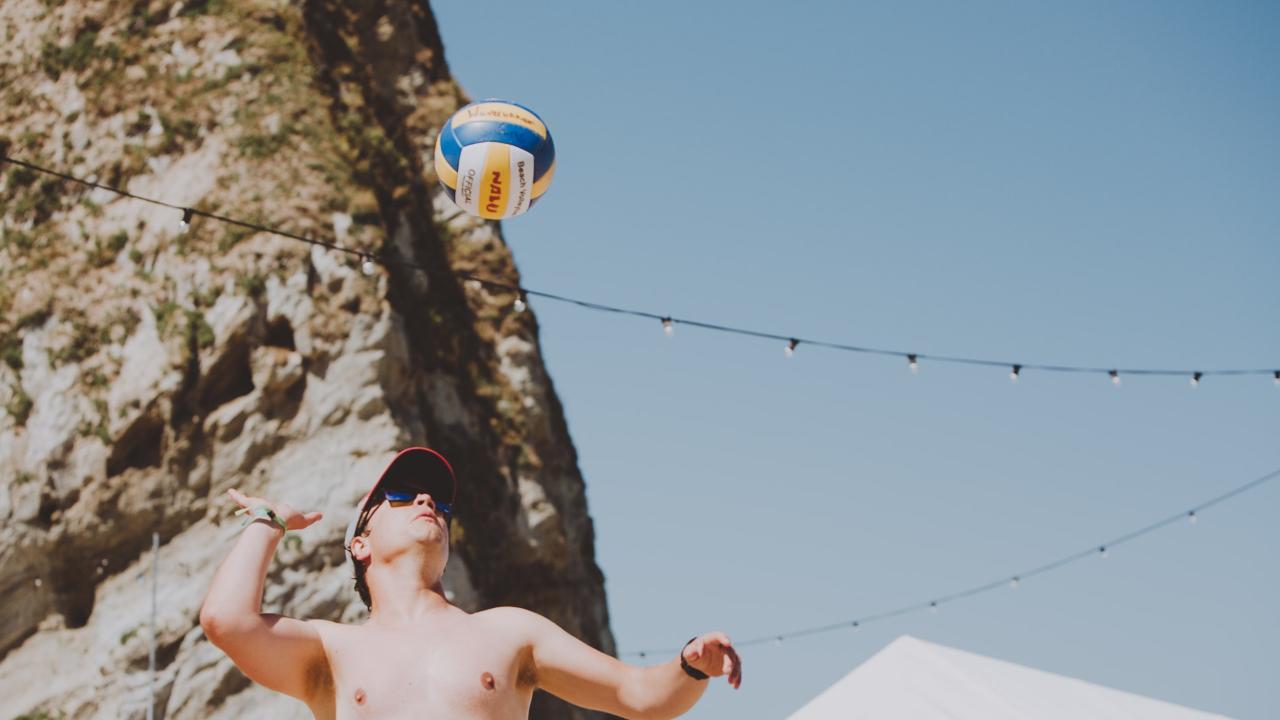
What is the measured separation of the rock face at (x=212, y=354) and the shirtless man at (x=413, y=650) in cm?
1493

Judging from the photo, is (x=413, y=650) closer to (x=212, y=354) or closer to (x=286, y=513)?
(x=286, y=513)

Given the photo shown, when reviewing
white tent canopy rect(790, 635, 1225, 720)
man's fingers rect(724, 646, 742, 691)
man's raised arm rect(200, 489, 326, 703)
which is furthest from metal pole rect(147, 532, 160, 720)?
man's fingers rect(724, 646, 742, 691)

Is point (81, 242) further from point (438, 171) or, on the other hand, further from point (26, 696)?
point (438, 171)

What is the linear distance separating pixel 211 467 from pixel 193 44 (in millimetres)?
8562

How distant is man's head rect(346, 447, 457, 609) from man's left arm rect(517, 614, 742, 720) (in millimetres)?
366

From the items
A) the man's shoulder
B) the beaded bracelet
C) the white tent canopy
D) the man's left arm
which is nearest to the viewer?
the man's left arm

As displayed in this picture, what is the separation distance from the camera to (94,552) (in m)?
19.5

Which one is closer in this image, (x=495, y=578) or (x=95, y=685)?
(x=95, y=685)

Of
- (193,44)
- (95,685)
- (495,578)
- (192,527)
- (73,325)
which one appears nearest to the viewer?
(95,685)

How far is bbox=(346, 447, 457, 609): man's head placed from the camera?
3.57 meters

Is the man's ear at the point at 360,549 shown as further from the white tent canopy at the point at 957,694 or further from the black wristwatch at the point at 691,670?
the white tent canopy at the point at 957,694

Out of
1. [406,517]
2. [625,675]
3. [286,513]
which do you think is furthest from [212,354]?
[625,675]

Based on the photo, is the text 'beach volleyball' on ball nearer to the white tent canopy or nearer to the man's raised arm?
the white tent canopy

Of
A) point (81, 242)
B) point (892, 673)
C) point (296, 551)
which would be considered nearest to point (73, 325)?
point (81, 242)
